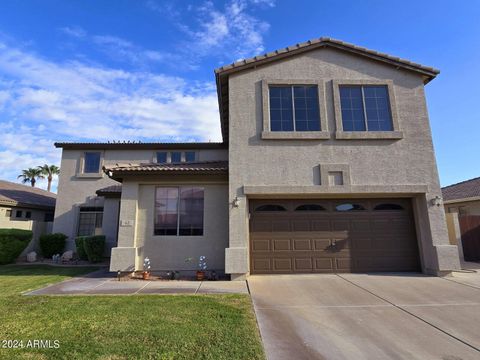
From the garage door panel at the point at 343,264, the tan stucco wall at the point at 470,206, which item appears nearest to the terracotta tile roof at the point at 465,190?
the tan stucco wall at the point at 470,206

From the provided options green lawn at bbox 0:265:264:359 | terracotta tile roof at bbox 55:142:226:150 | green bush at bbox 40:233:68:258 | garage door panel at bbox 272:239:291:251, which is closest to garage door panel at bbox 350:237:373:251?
garage door panel at bbox 272:239:291:251

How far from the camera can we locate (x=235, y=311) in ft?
19.9

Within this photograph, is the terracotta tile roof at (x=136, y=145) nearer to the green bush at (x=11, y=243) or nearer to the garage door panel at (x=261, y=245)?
the green bush at (x=11, y=243)

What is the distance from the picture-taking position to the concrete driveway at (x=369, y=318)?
4355 millimetres

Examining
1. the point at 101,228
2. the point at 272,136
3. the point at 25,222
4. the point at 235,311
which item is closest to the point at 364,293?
the point at 235,311

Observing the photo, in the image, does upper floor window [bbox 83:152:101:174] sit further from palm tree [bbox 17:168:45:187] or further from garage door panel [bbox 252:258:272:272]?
palm tree [bbox 17:168:45:187]

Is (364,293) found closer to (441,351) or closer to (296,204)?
(441,351)

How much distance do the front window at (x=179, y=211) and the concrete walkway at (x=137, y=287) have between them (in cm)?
199

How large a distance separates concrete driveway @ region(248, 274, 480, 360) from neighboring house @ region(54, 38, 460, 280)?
5.25 feet

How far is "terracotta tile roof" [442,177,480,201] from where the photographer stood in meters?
17.6

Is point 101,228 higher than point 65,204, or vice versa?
point 65,204

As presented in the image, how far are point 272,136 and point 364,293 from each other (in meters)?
5.99

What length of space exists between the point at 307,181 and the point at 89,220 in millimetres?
13825

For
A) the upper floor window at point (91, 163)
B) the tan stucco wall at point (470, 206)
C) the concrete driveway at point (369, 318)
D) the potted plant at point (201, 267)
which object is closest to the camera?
the concrete driveway at point (369, 318)
